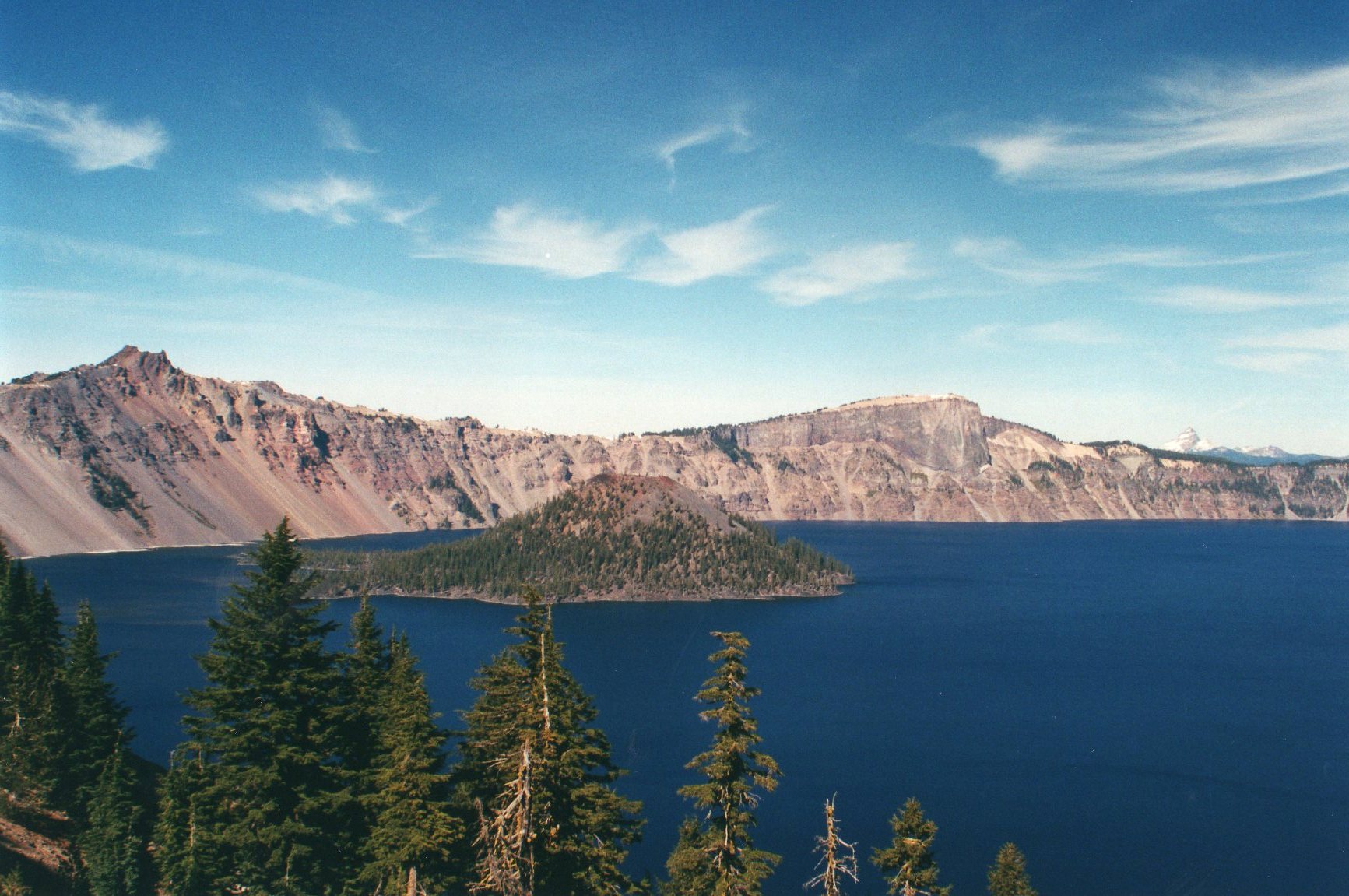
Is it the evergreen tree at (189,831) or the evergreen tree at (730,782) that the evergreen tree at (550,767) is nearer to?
the evergreen tree at (730,782)

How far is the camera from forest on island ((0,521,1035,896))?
938 inches

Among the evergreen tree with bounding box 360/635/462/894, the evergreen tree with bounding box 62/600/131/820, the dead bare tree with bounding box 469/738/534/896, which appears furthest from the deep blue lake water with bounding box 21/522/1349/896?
the dead bare tree with bounding box 469/738/534/896

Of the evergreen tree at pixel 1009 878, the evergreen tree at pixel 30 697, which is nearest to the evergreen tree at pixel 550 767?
the evergreen tree at pixel 1009 878

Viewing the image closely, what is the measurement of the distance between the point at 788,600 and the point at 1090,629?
185ft

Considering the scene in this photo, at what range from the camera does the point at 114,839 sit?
1508 inches

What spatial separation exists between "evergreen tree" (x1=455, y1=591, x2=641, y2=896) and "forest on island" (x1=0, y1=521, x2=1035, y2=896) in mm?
92

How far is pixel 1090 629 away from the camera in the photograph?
15175 centimetres

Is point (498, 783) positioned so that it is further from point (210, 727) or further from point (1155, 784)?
point (1155, 784)

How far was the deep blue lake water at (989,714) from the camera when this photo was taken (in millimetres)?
64438

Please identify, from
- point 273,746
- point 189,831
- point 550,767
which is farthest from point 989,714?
point 550,767

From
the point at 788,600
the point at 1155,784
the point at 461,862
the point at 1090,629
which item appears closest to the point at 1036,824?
the point at 1155,784

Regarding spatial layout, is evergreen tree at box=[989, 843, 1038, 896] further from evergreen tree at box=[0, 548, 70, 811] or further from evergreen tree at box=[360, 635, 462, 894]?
evergreen tree at box=[0, 548, 70, 811]

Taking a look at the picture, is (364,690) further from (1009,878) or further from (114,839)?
(1009,878)

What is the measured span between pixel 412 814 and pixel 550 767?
5492mm
